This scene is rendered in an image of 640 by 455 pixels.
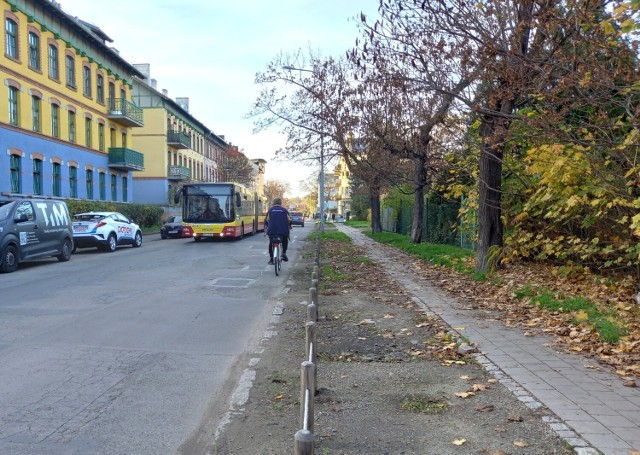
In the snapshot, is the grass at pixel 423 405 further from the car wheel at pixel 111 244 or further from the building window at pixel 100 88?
the building window at pixel 100 88

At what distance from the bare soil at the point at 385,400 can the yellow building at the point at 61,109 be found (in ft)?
72.6

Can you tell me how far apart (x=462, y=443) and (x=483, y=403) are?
0.86 metres

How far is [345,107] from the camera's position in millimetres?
17844

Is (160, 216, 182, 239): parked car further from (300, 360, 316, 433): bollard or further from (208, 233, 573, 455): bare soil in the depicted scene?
(300, 360, 316, 433): bollard

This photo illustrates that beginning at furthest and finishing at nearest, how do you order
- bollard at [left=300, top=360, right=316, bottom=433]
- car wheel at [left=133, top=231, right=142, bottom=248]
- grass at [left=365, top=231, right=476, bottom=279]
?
1. car wheel at [left=133, top=231, right=142, bottom=248]
2. grass at [left=365, top=231, right=476, bottom=279]
3. bollard at [left=300, top=360, right=316, bottom=433]

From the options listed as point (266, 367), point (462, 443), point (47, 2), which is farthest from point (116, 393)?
point (47, 2)

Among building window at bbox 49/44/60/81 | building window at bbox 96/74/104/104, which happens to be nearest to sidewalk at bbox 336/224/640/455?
building window at bbox 49/44/60/81

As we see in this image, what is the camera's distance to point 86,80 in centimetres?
3406

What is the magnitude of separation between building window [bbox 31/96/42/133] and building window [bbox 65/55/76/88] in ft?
11.8

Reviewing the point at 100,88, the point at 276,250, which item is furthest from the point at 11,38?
the point at 276,250

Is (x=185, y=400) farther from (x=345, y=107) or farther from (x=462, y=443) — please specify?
(x=345, y=107)

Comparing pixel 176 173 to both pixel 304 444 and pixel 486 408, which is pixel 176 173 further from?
pixel 304 444

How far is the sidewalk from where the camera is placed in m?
3.81

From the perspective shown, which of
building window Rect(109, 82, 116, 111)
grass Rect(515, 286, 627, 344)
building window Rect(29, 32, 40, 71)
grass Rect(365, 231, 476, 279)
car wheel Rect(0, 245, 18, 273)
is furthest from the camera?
building window Rect(109, 82, 116, 111)
